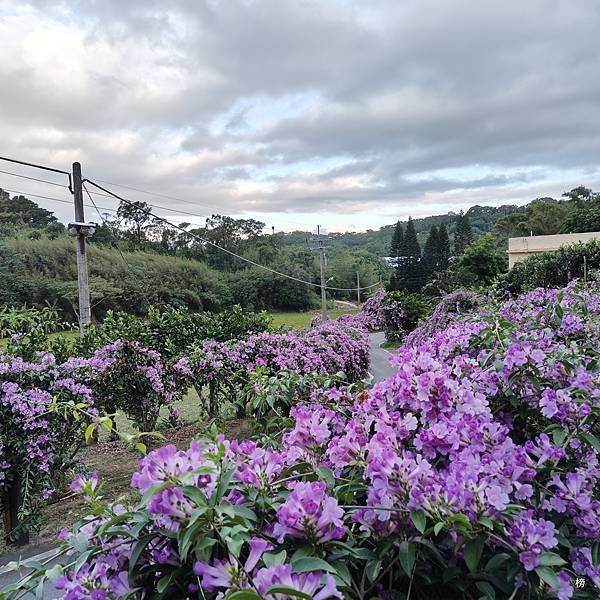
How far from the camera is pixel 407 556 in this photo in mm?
646

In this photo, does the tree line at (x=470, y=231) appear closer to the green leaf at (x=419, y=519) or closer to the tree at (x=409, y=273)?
the tree at (x=409, y=273)

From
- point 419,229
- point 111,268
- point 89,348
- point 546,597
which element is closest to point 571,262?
point 89,348

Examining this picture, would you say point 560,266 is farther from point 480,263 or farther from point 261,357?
point 480,263

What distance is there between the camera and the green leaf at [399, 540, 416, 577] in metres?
0.64

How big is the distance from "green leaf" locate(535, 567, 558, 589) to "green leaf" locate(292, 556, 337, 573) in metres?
0.28

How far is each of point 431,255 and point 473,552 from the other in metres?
35.5

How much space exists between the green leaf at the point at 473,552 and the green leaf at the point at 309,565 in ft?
0.67

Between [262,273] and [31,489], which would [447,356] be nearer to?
[31,489]

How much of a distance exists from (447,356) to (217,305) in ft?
116

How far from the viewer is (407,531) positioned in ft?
2.26

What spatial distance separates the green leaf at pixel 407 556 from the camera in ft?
2.10

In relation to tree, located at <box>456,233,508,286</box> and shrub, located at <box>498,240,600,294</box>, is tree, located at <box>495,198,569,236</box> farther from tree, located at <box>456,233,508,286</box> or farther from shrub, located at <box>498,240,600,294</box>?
shrub, located at <box>498,240,600,294</box>

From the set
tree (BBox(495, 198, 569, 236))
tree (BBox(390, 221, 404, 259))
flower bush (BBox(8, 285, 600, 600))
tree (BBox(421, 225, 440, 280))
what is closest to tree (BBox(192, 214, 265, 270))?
tree (BBox(390, 221, 404, 259))

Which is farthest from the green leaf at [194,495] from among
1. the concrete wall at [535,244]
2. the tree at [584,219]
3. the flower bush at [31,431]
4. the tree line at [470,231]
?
the tree at [584,219]
